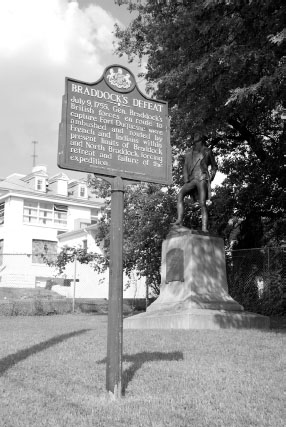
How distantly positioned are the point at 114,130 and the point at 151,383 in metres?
2.81

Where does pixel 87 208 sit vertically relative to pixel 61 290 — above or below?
above

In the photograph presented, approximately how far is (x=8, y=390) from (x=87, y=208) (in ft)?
144

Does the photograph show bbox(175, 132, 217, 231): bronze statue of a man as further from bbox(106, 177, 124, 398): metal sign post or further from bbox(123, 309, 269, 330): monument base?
bbox(106, 177, 124, 398): metal sign post

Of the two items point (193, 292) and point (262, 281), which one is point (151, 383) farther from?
point (262, 281)

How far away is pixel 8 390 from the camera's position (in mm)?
5457

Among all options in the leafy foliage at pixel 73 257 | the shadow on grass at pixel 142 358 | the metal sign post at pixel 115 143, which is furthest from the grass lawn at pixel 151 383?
the leafy foliage at pixel 73 257

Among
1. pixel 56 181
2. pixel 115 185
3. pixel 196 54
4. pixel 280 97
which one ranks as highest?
pixel 56 181

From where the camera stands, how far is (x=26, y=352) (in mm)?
7922

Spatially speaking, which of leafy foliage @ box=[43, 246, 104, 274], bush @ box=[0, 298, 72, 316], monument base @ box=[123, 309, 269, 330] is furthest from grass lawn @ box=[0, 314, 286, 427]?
leafy foliage @ box=[43, 246, 104, 274]

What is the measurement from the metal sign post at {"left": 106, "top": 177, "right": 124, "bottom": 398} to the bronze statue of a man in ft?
25.6

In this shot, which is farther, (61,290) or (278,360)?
(61,290)

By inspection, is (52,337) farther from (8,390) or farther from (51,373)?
(8,390)

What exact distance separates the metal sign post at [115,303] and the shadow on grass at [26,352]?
1858mm

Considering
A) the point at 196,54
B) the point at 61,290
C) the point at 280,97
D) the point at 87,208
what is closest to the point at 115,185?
the point at 280,97
